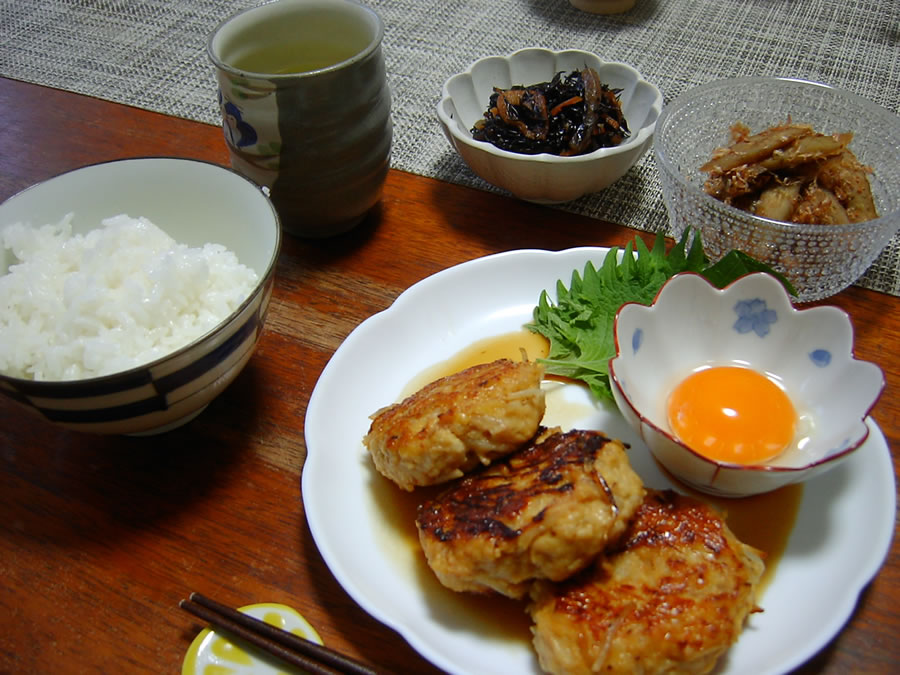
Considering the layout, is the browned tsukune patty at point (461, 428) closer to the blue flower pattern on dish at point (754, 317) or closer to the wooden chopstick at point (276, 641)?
the wooden chopstick at point (276, 641)

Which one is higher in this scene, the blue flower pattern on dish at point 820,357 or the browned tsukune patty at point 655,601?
the blue flower pattern on dish at point 820,357

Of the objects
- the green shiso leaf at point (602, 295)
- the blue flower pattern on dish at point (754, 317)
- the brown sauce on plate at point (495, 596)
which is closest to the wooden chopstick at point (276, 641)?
the brown sauce on plate at point (495, 596)

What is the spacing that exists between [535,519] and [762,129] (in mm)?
2159

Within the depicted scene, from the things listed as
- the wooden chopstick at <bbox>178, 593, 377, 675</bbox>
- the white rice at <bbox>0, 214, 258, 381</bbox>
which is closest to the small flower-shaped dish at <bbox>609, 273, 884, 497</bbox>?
the wooden chopstick at <bbox>178, 593, 377, 675</bbox>

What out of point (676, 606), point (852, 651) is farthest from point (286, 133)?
point (852, 651)

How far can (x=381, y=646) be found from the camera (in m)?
1.55

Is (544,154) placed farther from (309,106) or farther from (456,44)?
(456,44)

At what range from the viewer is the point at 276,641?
1.53m

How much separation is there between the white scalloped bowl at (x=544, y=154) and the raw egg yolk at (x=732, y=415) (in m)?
0.91

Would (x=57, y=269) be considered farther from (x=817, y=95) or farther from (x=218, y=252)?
(x=817, y=95)

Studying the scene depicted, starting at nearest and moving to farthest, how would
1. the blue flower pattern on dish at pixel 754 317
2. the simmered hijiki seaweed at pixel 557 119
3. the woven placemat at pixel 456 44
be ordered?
the blue flower pattern on dish at pixel 754 317 < the simmered hijiki seaweed at pixel 557 119 < the woven placemat at pixel 456 44

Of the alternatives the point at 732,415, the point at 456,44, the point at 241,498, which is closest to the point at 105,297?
the point at 241,498

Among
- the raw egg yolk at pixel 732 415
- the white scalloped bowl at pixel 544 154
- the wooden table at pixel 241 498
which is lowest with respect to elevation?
the wooden table at pixel 241 498

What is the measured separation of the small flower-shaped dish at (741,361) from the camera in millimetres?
1673
